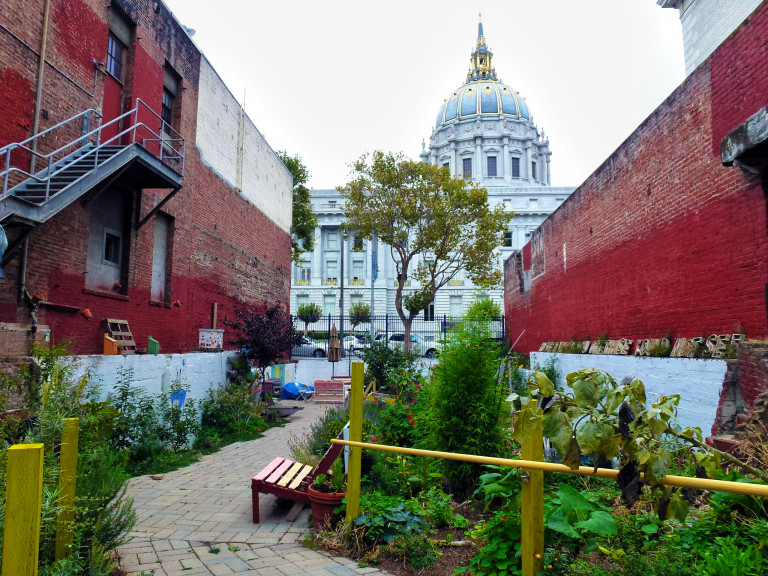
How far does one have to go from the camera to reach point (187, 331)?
12617mm

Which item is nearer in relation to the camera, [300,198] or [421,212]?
[421,212]

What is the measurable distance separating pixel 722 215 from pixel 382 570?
584cm

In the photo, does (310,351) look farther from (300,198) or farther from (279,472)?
(279,472)

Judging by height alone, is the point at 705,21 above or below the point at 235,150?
above

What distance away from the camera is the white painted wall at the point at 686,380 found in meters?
6.16

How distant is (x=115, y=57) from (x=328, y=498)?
9662mm

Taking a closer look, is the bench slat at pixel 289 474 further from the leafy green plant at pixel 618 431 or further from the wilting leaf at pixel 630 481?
the wilting leaf at pixel 630 481

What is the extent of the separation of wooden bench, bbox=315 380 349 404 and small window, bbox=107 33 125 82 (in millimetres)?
11134

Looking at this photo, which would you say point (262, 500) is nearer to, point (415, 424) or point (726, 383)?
point (415, 424)

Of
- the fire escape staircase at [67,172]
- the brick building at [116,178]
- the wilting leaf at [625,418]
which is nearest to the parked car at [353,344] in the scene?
Result: the brick building at [116,178]

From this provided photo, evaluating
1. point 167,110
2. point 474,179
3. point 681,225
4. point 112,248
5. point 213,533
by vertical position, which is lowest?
point 213,533

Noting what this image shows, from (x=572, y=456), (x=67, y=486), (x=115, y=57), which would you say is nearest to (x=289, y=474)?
(x=67, y=486)

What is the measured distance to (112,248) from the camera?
10062 mm

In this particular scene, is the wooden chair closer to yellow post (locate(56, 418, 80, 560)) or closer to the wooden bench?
yellow post (locate(56, 418, 80, 560))
